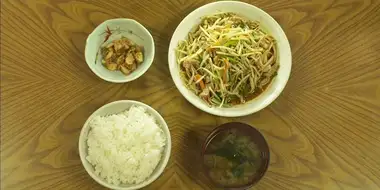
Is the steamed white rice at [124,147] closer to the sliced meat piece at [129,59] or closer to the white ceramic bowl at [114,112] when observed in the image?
the white ceramic bowl at [114,112]

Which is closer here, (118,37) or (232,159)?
(232,159)

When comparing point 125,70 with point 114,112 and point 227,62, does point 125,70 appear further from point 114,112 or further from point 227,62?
point 227,62

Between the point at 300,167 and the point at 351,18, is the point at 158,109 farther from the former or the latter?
the point at 351,18

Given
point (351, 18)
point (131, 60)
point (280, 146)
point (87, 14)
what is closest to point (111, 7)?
point (87, 14)

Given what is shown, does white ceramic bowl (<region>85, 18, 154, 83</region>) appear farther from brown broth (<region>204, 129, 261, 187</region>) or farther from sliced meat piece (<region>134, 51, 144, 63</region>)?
brown broth (<region>204, 129, 261, 187</region>)

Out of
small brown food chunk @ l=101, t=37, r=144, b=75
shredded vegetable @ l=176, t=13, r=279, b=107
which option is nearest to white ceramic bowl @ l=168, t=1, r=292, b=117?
shredded vegetable @ l=176, t=13, r=279, b=107

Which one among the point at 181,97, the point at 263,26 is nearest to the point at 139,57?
the point at 181,97
